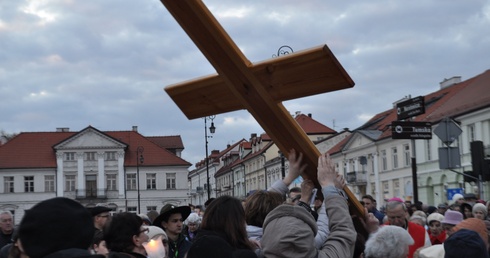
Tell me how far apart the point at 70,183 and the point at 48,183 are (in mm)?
2737

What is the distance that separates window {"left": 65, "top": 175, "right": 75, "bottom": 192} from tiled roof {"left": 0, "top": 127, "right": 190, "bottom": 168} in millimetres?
2478

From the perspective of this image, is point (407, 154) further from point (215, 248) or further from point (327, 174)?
point (215, 248)

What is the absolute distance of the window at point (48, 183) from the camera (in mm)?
91312

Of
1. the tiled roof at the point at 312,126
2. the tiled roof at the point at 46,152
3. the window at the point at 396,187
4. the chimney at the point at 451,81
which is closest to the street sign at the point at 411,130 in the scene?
the window at the point at 396,187

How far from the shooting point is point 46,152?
92688mm

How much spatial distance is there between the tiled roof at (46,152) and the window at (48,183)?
62.1 inches

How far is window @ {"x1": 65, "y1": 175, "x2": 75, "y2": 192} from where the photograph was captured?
92.4 metres

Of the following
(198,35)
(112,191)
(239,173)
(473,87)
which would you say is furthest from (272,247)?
Answer: (239,173)

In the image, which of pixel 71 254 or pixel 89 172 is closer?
pixel 71 254

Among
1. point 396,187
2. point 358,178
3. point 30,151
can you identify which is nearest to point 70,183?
point 30,151

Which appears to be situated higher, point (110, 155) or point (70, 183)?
point (110, 155)

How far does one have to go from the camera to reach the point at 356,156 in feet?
234

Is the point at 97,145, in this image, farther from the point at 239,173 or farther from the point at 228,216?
the point at 228,216

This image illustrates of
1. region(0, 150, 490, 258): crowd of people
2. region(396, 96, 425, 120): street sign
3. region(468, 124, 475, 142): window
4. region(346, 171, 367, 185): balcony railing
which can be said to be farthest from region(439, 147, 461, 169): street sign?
region(346, 171, 367, 185): balcony railing
